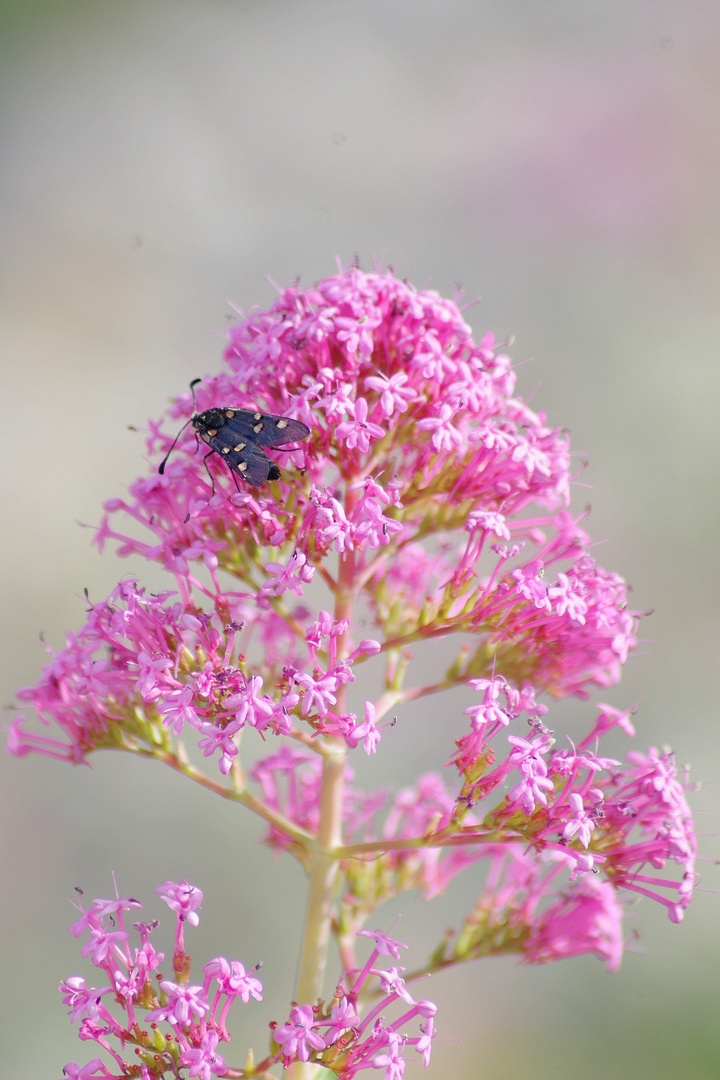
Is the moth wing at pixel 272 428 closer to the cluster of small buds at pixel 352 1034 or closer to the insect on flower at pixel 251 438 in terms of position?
the insect on flower at pixel 251 438

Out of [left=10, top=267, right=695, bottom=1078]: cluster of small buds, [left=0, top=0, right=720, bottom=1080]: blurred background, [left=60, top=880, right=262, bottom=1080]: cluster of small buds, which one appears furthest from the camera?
[left=0, top=0, right=720, bottom=1080]: blurred background

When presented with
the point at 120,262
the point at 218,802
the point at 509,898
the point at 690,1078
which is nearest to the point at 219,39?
the point at 120,262

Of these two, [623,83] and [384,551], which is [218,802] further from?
[623,83]

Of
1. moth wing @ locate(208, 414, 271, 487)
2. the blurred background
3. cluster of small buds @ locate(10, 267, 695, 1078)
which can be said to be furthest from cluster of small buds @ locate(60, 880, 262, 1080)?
the blurred background

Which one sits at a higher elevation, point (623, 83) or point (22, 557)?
point (623, 83)

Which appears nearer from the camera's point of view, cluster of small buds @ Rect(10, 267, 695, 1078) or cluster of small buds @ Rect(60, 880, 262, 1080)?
cluster of small buds @ Rect(60, 880, 262, 1080)

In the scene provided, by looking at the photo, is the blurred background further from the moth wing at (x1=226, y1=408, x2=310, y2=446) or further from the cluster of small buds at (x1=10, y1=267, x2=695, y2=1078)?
the moth wing at (x1=226, y1=408, x2=310, y2=446)
